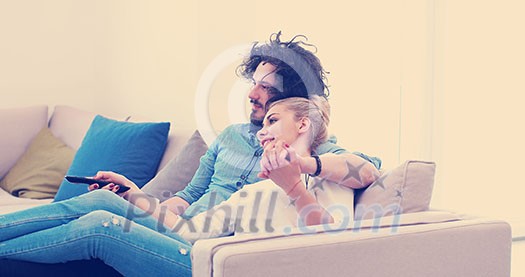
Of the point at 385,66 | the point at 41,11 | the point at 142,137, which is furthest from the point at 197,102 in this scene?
the point at 41,11

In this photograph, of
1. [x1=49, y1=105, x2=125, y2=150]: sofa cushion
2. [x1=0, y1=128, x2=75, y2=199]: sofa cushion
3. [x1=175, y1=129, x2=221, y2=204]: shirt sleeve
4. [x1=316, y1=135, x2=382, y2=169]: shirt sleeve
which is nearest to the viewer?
[x1=316, y1=135, x2=382, y2=169]: shirt sleeve

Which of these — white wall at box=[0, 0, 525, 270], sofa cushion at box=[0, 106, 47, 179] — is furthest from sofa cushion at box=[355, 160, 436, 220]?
sofa cushion at box=[0, 106, 47, 179]

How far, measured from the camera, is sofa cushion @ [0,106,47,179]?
4059mm

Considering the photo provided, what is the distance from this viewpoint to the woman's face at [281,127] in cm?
215

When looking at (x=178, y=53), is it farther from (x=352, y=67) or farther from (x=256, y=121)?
(x=256, y=121)

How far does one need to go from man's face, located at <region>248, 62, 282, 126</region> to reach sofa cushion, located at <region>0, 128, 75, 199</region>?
1.69 m

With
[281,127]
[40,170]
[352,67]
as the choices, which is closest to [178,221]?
[281,127]

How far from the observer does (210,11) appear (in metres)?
3.58

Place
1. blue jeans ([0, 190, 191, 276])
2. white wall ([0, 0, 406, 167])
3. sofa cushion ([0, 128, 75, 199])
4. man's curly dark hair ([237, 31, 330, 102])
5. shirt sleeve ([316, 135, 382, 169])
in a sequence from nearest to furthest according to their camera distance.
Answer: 1. blue jeans ([0, 190, 191, 276])
2. shirt sleeve ([316, 135, 382, 169])
3. man's curly dark hair ([237, 31, 330, 102])
4. white wall ([0, 0, 406, 167])
5. sofa cushion ([0, 128, 75, 199])

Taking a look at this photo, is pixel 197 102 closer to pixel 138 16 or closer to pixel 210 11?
pixel 210 11

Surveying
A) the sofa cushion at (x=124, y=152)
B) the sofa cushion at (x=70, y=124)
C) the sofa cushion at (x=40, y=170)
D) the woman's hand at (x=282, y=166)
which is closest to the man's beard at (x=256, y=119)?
the woman's hand at (x=282, y=166)

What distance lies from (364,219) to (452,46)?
201 centimetres

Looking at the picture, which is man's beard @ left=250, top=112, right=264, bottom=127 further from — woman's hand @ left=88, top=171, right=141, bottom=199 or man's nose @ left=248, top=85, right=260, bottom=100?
woman's hand @ left=88, top=171, right=141, bottom=199

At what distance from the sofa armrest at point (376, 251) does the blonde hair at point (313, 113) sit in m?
0.39
